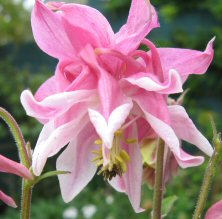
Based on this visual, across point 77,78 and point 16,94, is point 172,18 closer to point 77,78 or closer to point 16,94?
point 16,94

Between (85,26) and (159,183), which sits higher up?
(85,26)

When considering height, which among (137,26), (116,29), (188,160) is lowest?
(116,29)

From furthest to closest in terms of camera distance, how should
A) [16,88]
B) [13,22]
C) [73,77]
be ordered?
[13,22]
[16,88]
[73,77]

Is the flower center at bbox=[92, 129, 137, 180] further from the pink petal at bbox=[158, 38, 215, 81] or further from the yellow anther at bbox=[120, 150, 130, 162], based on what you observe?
the pink petal at bbox=[158, 38, 215, 81]

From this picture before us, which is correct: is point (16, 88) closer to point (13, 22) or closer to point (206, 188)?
point (13, 22)

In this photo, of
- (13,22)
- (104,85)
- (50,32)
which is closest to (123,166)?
(104,85)

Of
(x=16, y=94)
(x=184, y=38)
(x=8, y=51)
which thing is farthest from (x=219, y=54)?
(x=8, y=51)

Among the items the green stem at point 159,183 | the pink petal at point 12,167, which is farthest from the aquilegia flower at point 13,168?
the green stem at point 159,183

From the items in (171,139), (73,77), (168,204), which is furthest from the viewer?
(168,204)

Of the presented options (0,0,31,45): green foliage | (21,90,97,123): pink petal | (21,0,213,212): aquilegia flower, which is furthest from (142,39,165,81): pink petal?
(0,0,31,45): green foliage
